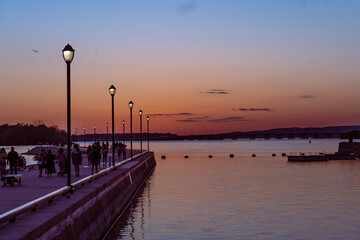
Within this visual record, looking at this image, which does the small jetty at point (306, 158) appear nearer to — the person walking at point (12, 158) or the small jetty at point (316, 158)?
the small jetty at point (316, 158)

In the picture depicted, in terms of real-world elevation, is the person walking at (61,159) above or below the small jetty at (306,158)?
above

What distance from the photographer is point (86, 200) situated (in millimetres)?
21125

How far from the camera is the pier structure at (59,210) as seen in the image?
46.3 feet

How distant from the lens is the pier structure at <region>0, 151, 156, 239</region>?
14.1 meters

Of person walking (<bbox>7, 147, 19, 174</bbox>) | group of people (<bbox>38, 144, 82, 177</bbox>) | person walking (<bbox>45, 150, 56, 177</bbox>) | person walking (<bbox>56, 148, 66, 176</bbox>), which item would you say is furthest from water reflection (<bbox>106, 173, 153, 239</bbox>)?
person walking (<bbox>7, 147, 19, 174</bbox>)

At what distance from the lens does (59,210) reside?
16906 millimetres

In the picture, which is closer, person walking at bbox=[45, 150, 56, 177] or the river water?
the river water

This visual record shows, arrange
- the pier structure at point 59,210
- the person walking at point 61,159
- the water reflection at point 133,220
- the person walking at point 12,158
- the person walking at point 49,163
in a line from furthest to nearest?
the person walking at point 49,163
the person walking at point 61,159
the person walking at point 12,158
the water reflection at point 133,220
the pier structure at point 59,210

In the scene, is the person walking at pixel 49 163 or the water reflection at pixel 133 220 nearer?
the water reflection at pixel 133 220

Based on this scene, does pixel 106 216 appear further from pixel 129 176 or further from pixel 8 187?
pixel 129 176

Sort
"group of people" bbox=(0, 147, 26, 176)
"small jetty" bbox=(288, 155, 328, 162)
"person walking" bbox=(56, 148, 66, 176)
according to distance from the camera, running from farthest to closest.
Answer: "small jetty" bbox=(288, 155, 328, 162)
"person walking" bbox=(56, 148, 66, 176)
"group of people" bbox=(0, 147, 26, 176)

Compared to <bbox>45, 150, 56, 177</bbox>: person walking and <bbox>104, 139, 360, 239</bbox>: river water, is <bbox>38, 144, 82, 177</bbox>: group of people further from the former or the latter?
<bbox>104, 139, 360, 239</bbox>: river water

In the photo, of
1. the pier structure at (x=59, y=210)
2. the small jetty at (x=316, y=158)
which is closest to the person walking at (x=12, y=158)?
the pier structure at (x=59, y=210)

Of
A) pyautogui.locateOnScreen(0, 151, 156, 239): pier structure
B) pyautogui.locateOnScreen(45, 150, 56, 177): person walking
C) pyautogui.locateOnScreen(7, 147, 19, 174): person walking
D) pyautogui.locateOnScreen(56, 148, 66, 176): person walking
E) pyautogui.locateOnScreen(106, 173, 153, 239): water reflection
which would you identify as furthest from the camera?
pyautogui.locateOnScreen(45, 150, 56, 177): person walking
